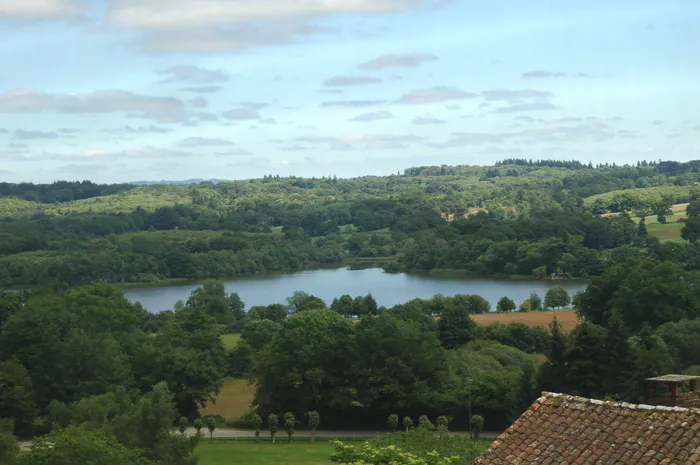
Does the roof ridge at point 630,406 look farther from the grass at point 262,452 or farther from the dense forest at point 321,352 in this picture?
the grass at point 262,452

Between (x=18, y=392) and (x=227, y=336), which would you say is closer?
(x=18, y=392)

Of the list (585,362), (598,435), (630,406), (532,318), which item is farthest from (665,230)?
(598,435)

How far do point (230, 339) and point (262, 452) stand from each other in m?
22.4

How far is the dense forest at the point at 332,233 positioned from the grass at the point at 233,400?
43541 mm

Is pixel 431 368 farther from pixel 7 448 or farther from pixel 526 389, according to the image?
pixel 7 448

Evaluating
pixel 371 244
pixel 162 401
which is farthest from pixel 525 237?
pixel 162 401

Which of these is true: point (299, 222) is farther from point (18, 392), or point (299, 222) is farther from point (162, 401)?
point (162, 401)

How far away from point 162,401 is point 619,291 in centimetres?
2910

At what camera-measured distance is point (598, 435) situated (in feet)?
25.7

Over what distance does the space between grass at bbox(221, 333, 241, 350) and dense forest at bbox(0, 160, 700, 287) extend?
37609 millimetres

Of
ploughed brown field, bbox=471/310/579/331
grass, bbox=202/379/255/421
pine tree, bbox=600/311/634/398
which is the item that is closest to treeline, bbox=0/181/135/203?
ploughed brown field, bbox=471/310/579/331

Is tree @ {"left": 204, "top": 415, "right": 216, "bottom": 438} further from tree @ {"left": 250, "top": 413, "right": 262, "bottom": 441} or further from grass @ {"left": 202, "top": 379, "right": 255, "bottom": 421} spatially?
grass @ {"left": 202, "top": 379, "right": 255, "bottom": 421}

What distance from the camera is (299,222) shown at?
129375mm

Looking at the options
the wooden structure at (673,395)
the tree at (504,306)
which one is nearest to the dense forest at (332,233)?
the tree at (504,306)
